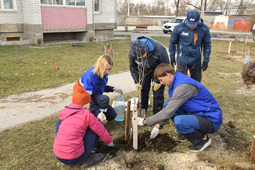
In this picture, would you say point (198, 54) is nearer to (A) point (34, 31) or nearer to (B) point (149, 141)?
(B) point (149, 141)

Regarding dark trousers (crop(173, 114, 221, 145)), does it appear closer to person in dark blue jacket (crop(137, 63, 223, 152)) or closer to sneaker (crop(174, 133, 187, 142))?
person in dark blue jacket (crop(137, 63, 223, 152))

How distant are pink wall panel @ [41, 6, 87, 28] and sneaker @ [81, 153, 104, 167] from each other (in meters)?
11.4

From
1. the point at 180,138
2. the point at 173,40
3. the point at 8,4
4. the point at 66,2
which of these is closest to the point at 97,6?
the point at 66,2

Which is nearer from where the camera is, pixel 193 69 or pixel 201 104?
pixel 201 104

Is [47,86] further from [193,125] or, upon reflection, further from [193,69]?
[193,125]

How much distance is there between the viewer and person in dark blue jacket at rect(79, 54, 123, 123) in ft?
10.1

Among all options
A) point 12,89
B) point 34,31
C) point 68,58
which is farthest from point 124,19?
point 12,89

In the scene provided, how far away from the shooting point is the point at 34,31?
12094 mm

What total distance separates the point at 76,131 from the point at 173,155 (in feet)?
4.33

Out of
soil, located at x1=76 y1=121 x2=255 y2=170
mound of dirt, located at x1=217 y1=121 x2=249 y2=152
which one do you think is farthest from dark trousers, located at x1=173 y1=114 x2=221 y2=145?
mound of dirt, located at x1=217 y1=121 x2=249 y2=152

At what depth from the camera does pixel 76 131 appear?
2.29 m

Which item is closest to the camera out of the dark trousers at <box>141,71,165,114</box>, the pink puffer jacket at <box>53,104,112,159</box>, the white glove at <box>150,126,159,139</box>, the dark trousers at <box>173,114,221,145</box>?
the pink puffer jacket at <box>53,104,112,159</box>

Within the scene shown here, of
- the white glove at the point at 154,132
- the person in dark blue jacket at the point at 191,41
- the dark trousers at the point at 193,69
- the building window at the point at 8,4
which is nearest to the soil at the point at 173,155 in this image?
the white glove at the point at 154,132

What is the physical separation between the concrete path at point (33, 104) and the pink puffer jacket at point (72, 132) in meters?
1.69
